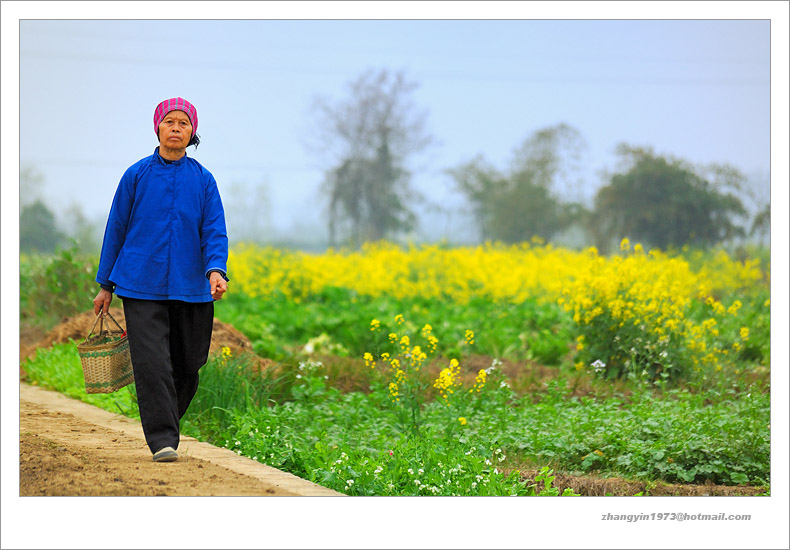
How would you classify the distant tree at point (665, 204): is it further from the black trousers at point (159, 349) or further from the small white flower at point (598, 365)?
the black trousers at point (159, 349)

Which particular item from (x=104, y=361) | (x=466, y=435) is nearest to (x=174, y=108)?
(x=104, y=361)

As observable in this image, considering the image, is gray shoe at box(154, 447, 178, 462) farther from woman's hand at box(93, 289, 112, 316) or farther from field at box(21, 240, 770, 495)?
woman's hand at box(93, 289, 112, 316)

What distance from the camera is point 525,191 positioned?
14.6 metres

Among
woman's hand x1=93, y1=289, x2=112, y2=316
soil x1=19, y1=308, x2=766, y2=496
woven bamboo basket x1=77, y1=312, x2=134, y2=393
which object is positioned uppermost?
woman's hand x1=93, y1=289, x2=112, y2=316

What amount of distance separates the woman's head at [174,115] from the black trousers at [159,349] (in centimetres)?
82

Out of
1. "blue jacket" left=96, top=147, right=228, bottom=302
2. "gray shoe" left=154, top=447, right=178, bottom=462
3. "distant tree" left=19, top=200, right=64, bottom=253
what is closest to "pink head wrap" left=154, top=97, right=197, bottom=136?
"blue jacket" left=96, top=147, right=228, bottom=302

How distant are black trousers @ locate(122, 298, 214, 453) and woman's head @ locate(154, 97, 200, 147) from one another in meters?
0.82

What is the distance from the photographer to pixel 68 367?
6.11 metres

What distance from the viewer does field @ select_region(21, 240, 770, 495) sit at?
4.08m

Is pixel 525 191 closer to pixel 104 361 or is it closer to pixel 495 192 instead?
pixel 495 192

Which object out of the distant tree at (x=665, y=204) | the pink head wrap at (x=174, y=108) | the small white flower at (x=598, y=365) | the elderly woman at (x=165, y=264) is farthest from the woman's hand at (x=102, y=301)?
the distant tree at (x=665, y=204)

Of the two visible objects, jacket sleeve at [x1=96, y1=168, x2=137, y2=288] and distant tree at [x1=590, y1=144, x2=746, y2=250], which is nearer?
jacket sleeve at [x1=96, y1=168, x2=137, y2=288]

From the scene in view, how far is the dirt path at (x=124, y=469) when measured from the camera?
3.41 metres

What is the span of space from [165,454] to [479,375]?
2.02m
